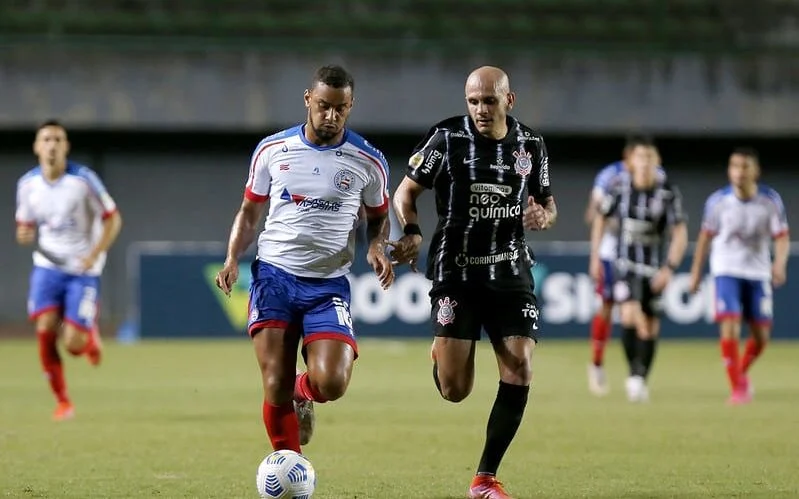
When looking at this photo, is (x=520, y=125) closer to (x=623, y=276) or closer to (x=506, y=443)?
(x=506, y=443)

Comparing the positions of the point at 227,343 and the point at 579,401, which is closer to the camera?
the point at 579,401

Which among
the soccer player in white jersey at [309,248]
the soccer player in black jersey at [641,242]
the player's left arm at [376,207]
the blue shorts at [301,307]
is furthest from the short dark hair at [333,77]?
the soccer player in black jersey at [641,242]

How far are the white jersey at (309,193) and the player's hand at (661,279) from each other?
6.00 meters

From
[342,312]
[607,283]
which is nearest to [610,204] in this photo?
[607,283]

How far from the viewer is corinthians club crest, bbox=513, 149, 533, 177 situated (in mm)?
7227

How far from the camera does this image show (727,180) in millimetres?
25375

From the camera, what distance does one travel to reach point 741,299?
13.1m

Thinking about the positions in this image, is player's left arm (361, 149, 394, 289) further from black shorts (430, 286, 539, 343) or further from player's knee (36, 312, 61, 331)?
player's knee (36, 312, 61, 331)

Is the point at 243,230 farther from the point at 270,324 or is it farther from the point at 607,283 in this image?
the point at 607,283

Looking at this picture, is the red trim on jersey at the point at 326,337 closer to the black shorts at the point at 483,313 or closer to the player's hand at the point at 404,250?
the player's hand at the point at 404,250

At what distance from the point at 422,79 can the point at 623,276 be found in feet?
34.3

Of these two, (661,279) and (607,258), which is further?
(607,258)

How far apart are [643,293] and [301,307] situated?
6.65 meters

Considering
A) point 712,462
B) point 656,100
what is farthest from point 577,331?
point 712,462
